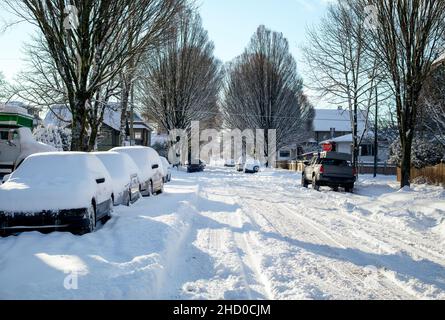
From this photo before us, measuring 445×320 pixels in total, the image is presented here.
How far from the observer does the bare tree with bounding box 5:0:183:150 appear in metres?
17.0

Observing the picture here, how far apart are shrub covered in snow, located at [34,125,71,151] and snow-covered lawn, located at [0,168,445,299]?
27849 mm

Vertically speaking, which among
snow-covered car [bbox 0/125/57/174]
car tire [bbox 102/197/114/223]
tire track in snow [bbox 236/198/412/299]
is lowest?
A: tire track in snow [bbox 236/198/412/299]

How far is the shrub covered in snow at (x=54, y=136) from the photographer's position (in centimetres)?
3731

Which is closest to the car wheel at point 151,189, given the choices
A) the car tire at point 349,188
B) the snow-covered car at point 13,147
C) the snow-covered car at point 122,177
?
the snow-covered car at point 122,177

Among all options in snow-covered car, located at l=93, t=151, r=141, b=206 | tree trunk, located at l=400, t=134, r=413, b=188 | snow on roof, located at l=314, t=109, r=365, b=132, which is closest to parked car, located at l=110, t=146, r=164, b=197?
snow-covered car, located at l=93, t=151, r=141, b=206

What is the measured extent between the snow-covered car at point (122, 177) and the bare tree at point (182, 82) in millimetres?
29695

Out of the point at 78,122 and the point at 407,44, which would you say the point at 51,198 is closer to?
the point at 78,122

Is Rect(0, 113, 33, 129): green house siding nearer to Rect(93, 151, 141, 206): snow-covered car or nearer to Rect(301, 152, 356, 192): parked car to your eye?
Rect(93, 151, 141, 206): snow-covered car

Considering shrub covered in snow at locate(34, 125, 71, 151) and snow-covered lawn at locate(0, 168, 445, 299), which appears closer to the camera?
snow-covered lawn at locate(0, 168, 445, 299)

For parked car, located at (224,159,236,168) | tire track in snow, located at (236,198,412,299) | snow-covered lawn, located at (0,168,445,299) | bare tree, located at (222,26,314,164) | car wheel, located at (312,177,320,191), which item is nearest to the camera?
snow-covered lawn, located at (0,168,445,299)

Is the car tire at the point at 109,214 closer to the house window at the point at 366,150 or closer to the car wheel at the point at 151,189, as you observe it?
the car wheel at the point at 151,189

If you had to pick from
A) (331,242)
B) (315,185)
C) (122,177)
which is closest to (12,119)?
(122,177)

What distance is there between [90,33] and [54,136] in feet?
77.6

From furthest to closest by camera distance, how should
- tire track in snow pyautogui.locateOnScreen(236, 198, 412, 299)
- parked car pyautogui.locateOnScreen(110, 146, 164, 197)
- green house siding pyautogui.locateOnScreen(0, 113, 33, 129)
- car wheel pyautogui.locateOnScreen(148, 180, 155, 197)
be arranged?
green house siding pyautogui.locateOnScreen(0, 113, 33, 129), car wheel pyautogui.locateOnScreen(148, 180, 155, 197), parked car pyautogui.locateOnScreen(110, 146, 164, 197), tire track in snow pyautogui.locateOnScreen(236, 198, 412, 299)
